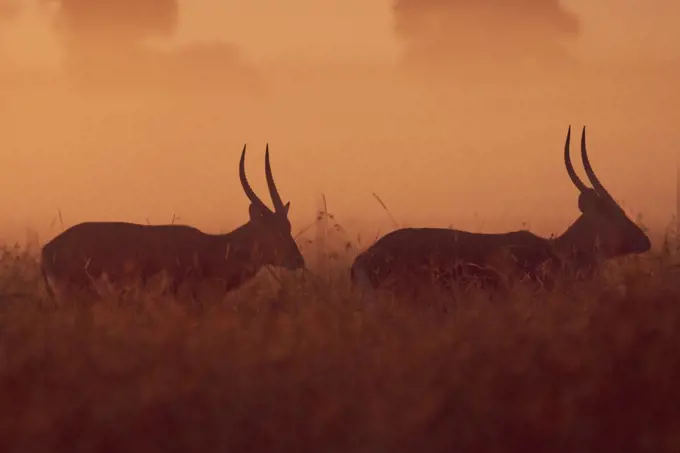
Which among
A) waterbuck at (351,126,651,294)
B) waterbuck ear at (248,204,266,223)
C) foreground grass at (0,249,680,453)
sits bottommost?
foreground grass at (0,249,680,453)

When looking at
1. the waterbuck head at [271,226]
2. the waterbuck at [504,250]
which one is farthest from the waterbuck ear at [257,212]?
the waterbuck at [504,250]

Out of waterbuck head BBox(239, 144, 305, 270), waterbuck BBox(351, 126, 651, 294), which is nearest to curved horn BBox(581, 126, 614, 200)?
waterbuck BBox(351, 126, 651, 294)

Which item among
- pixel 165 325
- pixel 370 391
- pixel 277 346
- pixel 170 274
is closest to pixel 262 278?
pixel 170 274

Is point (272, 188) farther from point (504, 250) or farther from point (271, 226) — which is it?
point (504, 250)

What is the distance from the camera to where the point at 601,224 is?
8320mm

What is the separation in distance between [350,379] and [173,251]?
13.8 ft

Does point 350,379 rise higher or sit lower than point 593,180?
lower

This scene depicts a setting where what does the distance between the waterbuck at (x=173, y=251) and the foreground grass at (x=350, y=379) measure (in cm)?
261

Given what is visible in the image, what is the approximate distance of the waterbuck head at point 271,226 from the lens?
812 cm

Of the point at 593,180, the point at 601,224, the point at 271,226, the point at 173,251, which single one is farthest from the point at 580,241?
the point at 173,251

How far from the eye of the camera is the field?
3621 mm

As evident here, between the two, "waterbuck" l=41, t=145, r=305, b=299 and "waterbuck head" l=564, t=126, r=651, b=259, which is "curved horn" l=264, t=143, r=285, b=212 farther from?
"waterbuck head" l=564, t=126, r=651, b=259

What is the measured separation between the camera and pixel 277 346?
14.1 ft

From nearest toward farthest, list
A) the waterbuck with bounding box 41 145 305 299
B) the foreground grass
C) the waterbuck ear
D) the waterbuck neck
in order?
the foreground grass
the waterbuck with bounding box 41 145 305 299
the waterbuck neck
the waterbuck ear
